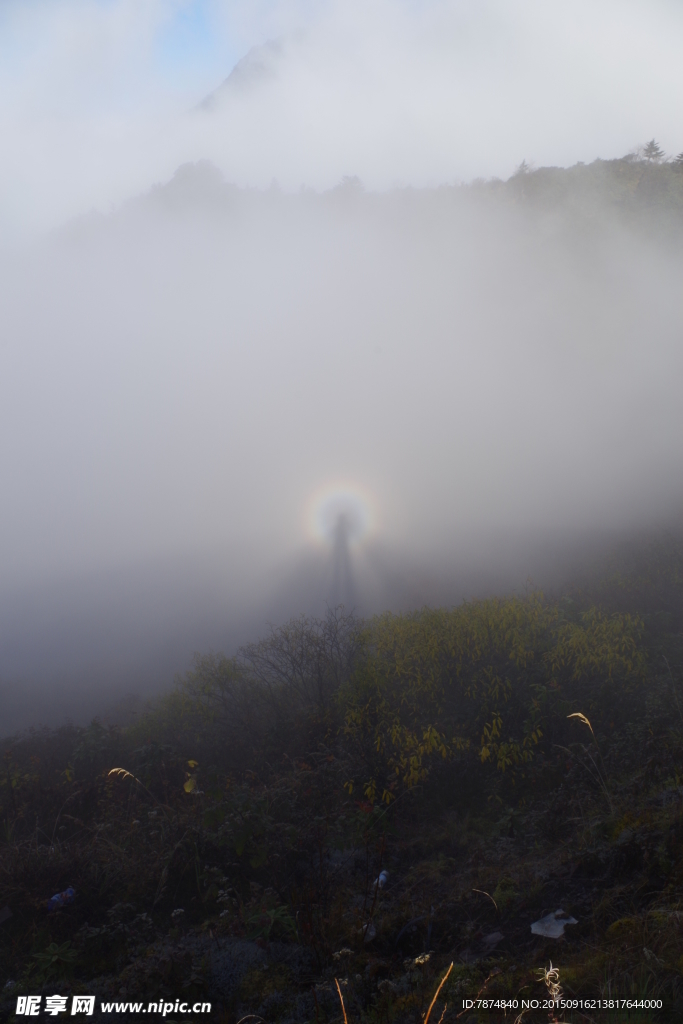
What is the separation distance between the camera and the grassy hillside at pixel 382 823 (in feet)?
12.2

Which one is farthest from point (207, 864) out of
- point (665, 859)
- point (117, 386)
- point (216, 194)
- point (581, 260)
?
point (216, 194)

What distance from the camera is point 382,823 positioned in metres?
6.00

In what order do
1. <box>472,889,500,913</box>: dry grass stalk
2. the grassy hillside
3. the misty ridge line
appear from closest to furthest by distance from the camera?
1. the grassy hillside
2. <box>472,889,500,913</box>: dry grass stalk
3. the misty ridge line

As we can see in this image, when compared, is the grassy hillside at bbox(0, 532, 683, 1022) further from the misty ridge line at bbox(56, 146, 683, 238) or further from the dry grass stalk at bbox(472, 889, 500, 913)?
the misty ridge line at bbox(56, 146, 683, 238)

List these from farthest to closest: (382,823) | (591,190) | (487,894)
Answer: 1. (591,190)
2. (382,823)
3. (487,894)

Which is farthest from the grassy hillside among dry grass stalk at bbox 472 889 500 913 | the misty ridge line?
the misty ridge line

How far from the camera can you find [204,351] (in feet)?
194

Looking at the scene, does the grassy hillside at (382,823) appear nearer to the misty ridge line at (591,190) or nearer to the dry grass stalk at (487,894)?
the dry grass stalk at (487,894)

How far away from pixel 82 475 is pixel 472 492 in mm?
28383

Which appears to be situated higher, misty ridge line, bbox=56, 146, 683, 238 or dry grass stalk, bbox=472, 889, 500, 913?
misty ridge line, bbox=56, 146, 683, 238

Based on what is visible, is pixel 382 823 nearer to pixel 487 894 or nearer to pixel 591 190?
pixel 487 894

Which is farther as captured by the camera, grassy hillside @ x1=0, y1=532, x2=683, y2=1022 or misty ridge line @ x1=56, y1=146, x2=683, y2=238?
misty ridge line @ x1=56, y1=146, x2=683, y2=238

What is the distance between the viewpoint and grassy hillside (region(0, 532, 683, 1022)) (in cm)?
372

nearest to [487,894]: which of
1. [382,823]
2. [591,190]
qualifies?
[382,823]
